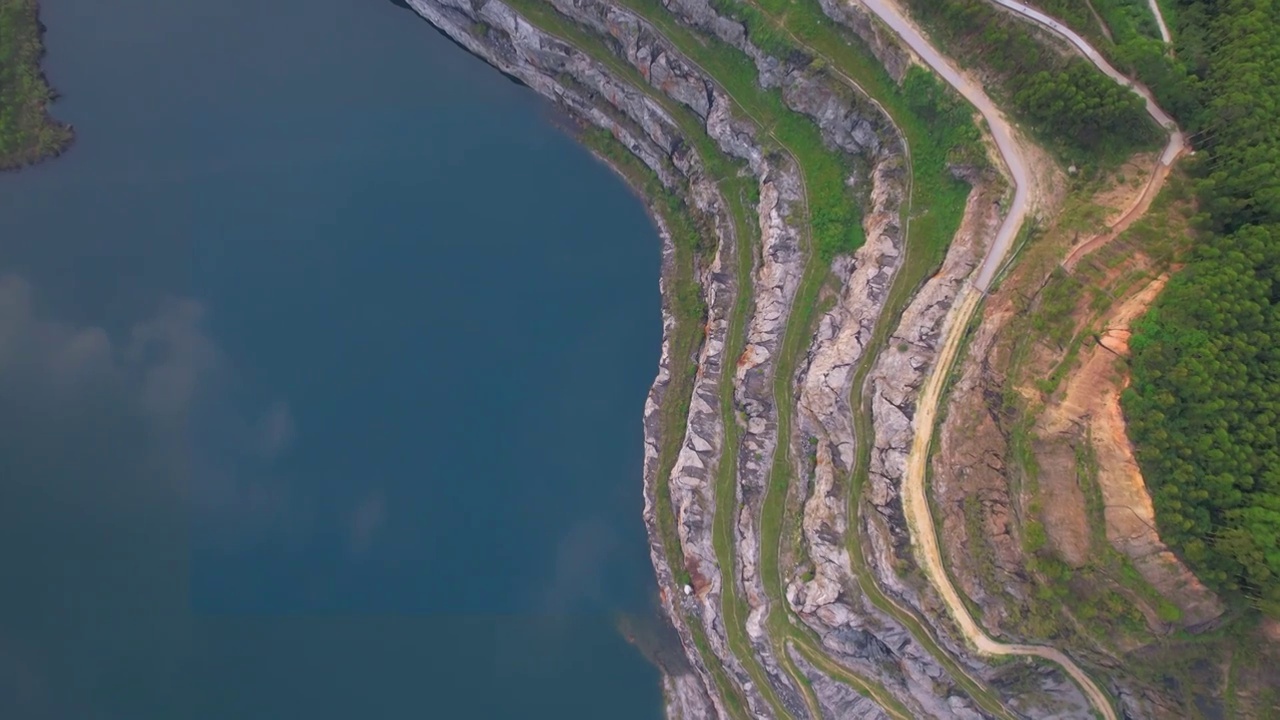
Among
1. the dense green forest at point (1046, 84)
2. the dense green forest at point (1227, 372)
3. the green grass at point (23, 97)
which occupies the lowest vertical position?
the dense green forest at point (1227, 372)

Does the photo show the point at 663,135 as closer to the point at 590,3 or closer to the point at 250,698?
the point at 590,3

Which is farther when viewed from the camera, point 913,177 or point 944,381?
point 913,177

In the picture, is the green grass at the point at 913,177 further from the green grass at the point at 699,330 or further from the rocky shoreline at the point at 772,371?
the green grass at the point at 699,330

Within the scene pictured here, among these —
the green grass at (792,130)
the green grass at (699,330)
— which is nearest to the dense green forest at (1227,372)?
the green grass at (792,130)

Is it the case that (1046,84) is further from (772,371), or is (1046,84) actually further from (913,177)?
(772,371)

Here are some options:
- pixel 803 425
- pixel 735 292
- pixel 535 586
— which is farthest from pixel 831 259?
pixel 535 586

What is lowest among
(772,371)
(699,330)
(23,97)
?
(772,371)

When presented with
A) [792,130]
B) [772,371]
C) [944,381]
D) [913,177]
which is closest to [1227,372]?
[944,381]
